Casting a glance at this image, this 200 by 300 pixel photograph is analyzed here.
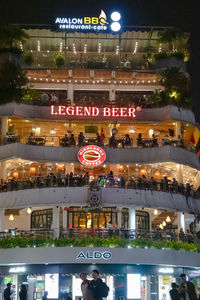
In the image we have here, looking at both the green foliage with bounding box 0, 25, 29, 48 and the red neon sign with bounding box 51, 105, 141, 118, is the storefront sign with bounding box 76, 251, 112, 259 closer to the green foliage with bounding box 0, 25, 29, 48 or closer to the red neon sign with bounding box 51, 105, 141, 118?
the red neon sign with bounding box 51, 105, 141, 118

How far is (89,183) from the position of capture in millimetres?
44812

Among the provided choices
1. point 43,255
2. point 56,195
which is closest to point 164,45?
point 56,195

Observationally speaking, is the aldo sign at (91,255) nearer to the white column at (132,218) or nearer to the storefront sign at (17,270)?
the storefront sign at (17,270)

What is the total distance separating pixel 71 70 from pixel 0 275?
19.8 meters

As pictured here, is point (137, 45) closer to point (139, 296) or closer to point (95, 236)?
point (95, 236)

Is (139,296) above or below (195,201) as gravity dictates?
below

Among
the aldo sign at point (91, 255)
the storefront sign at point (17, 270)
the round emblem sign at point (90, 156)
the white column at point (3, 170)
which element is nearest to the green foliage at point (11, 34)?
the white column at point (3, 170)

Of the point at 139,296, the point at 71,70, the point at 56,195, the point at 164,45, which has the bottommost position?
the point at 139,296

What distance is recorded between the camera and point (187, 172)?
52.4m

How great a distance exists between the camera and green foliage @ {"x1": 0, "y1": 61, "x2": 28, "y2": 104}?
49.6 meters

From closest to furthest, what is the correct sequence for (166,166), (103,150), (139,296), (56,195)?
(139,296), (56,195), (103,150), (166,166)

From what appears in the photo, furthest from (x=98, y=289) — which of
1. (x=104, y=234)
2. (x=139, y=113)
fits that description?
(x=139, y=113)

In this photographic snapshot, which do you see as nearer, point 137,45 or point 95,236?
point 95,236

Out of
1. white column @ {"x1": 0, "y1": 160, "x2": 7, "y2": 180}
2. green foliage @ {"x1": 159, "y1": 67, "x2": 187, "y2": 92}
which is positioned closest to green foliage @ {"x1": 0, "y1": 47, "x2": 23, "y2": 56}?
white column @ {"x1": 0, "y1": 160, "x2": 7, "y2": 180}
